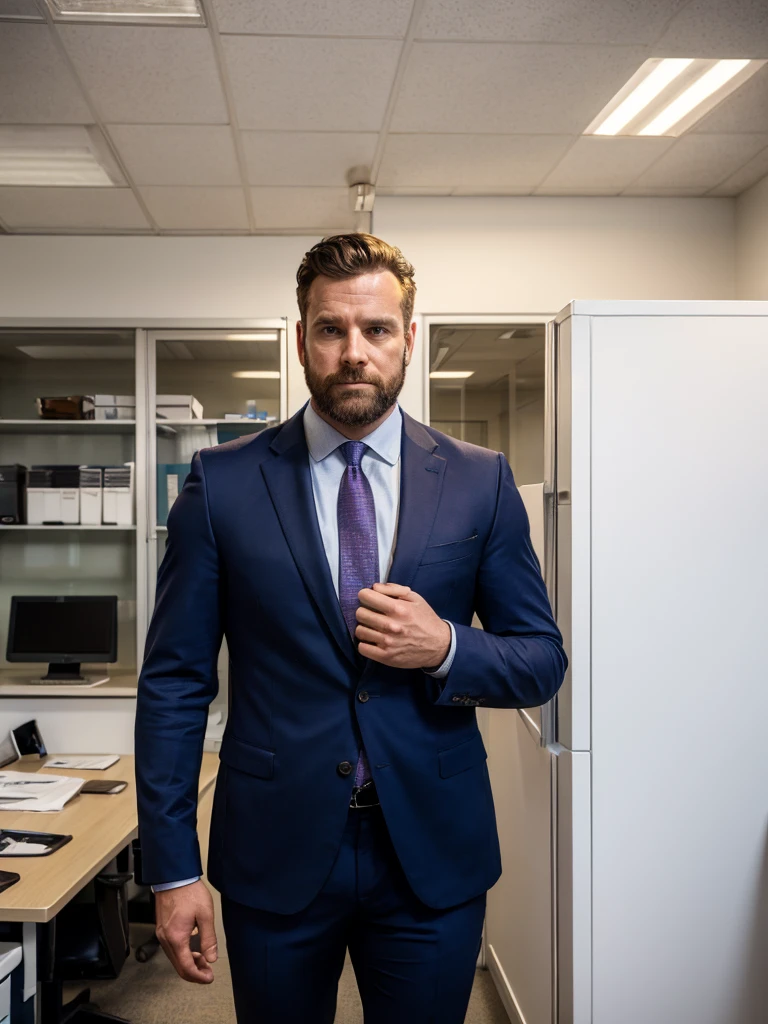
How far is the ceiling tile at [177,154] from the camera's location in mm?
2863

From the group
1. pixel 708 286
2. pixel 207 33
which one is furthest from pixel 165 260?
pixel 708 286

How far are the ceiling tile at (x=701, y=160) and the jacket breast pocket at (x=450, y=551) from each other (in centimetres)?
237

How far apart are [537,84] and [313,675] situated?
215cm

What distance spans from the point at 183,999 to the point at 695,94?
11.2ft

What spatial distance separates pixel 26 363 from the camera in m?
4.02

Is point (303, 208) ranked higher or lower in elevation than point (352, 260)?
higher

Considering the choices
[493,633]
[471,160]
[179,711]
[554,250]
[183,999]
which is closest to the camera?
[179,711]

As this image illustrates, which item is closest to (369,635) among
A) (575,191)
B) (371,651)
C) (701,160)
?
(371,651)

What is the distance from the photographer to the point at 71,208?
354cm

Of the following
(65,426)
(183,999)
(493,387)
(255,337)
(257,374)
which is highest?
(255,337)

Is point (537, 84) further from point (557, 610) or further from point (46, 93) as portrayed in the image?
point (557, 610)

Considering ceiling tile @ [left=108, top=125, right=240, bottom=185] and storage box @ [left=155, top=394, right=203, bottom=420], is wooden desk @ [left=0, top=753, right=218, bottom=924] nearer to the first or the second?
storage box @ [left=155, top=394, right=203, bottom=420]

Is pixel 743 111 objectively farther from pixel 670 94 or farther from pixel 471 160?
pixel 471 160

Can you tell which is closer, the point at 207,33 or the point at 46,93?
the point at 207,33
